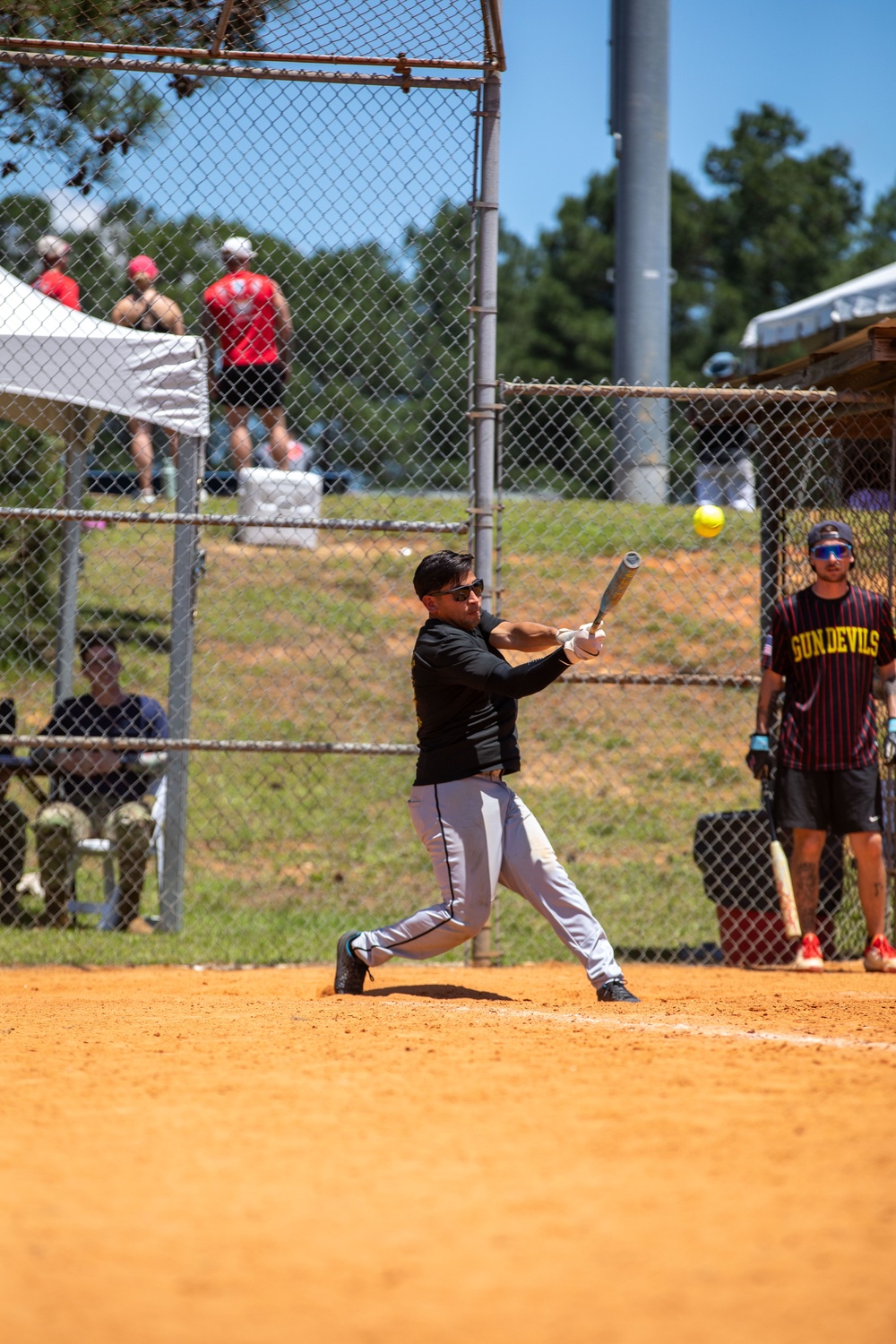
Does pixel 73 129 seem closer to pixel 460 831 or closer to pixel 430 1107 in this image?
pixel 460 831

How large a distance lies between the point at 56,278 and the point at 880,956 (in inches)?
274

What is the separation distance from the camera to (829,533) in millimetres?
6668

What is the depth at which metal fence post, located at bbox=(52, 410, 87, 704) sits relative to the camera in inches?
347

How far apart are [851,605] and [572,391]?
1.73 metres

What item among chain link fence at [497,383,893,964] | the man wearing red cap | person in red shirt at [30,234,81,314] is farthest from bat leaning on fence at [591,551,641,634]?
person in red shirt at [30,234,81,314]

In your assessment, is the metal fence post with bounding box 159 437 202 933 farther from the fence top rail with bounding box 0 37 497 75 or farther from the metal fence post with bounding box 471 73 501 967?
the fence top rail with bounding box 0 37 497 75

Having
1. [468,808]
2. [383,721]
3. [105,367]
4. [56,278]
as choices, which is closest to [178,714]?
[105,367]

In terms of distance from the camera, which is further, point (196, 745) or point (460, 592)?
point (196, 745)

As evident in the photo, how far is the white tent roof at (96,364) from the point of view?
7.31m

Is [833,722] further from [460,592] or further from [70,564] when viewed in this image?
[70,564]

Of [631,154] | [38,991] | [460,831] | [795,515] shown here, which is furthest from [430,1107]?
[631,154]

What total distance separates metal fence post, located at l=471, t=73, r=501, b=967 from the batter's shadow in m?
1.82

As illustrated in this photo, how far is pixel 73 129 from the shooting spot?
727 centimetres

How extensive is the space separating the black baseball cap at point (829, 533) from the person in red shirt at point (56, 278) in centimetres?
454
